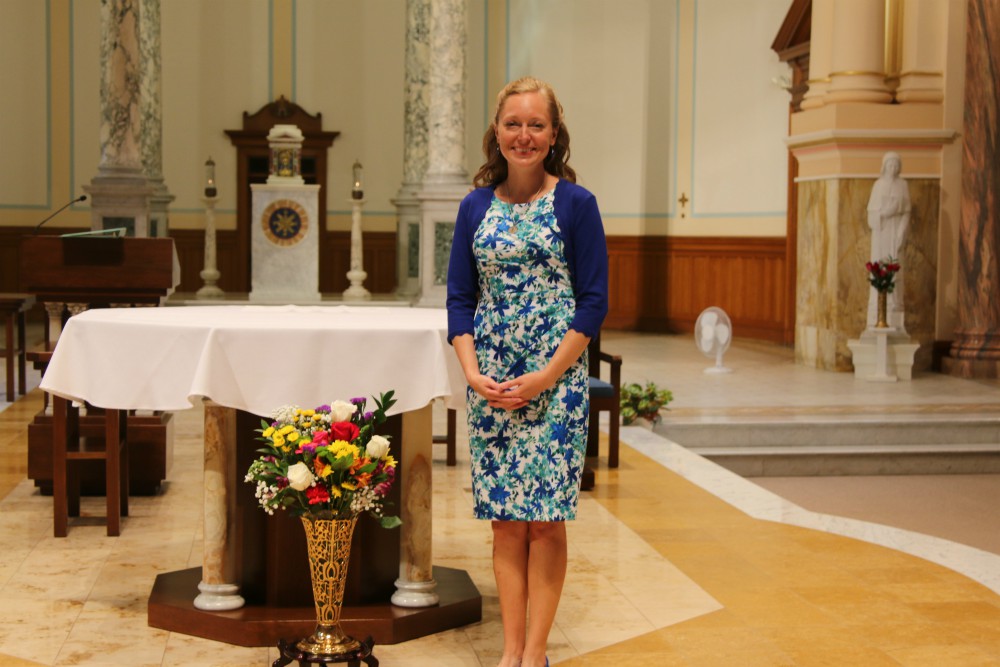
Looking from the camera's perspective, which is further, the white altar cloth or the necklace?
the white altar cloth

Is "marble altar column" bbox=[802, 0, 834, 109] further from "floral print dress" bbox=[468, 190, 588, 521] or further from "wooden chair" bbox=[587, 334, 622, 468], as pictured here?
"floral print dress" bbox=[468, 190, 588, 521]

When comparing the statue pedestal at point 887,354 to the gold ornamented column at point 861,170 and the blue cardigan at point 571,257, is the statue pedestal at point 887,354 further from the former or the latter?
the blue cardigan at point 571,257

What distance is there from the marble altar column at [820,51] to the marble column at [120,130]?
620 centimetres

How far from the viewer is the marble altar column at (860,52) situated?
10.7 m

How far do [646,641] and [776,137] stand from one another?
10.5 meters

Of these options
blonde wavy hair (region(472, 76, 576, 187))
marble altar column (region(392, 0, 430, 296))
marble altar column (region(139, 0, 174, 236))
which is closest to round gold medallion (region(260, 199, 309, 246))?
marble altar column (region(392, 0, 430, 296))

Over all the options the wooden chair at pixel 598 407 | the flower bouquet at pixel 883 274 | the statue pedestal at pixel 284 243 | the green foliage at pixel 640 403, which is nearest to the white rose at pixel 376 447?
the wooden chair at pixel 598 407

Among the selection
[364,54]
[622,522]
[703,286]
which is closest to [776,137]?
[703,286]

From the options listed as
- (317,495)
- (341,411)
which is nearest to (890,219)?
(341,411)

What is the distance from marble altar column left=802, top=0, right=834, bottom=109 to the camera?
11.1m

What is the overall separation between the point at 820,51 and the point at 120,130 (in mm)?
6506

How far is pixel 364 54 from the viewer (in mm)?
15430

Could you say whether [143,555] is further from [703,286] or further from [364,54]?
[364,54]

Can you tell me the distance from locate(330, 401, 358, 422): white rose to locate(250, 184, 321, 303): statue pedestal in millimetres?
9211
